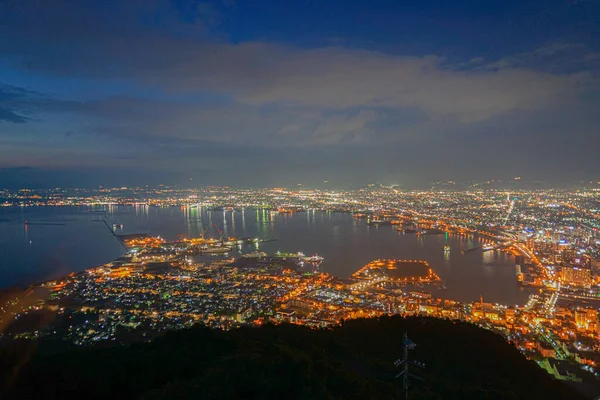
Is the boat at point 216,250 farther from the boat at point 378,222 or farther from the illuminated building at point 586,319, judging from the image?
the illuminated building at point 586,319

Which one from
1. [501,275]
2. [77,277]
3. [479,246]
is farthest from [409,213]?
[77,277]

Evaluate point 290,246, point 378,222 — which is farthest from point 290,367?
point 378,222

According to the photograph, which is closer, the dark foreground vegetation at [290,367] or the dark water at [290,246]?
the dark foreground vegetation at [290,367]

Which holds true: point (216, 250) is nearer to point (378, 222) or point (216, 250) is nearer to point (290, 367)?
point (378, 222)

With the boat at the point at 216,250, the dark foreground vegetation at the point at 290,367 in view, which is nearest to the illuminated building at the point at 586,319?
the dark foreground vegetation at the point at 290,367

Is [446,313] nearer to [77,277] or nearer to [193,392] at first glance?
[193,392]

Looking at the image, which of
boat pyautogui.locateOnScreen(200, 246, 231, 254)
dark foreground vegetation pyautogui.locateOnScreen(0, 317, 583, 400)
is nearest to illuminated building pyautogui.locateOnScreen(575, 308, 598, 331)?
dark foreground vegetation pyautogui.locateOnScreen(0, 317, 583, 400)
